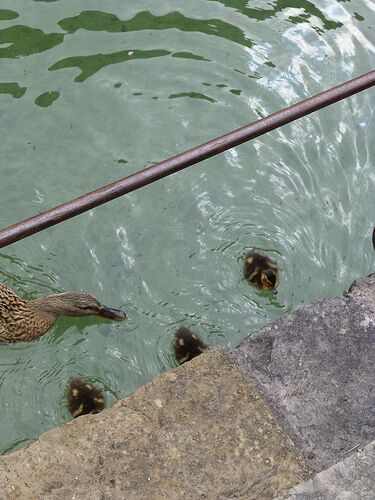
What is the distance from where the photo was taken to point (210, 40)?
5895 mm

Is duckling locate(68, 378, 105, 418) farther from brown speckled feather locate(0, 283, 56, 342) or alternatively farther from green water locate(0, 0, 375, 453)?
brown speckled feather locate(0, 283, 56, 342)

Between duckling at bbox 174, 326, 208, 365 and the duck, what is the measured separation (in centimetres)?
36

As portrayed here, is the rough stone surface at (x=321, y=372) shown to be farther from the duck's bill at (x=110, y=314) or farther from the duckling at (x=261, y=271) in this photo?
the duck's bill at (x=110, y=314)

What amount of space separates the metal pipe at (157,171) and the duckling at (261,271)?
2.00m

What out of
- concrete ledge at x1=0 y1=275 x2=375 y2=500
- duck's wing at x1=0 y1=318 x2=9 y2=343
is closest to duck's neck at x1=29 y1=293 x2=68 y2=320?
duck's wing at x1=0 y1=318 x2=9 y2=343

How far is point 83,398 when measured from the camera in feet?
14.0

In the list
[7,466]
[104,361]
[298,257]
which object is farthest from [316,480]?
[298,257]

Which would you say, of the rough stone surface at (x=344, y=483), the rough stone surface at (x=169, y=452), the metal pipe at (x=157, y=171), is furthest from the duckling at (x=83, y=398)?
the metal pipe at (x=157, y=171)

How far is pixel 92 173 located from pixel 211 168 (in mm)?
754

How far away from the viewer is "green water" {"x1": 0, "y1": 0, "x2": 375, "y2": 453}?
4664 mm

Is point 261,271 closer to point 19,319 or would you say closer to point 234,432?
point 19,319

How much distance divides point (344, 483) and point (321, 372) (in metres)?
0.51

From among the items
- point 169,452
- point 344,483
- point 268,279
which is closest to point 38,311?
point 268,279

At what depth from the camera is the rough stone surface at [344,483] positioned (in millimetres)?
3035
